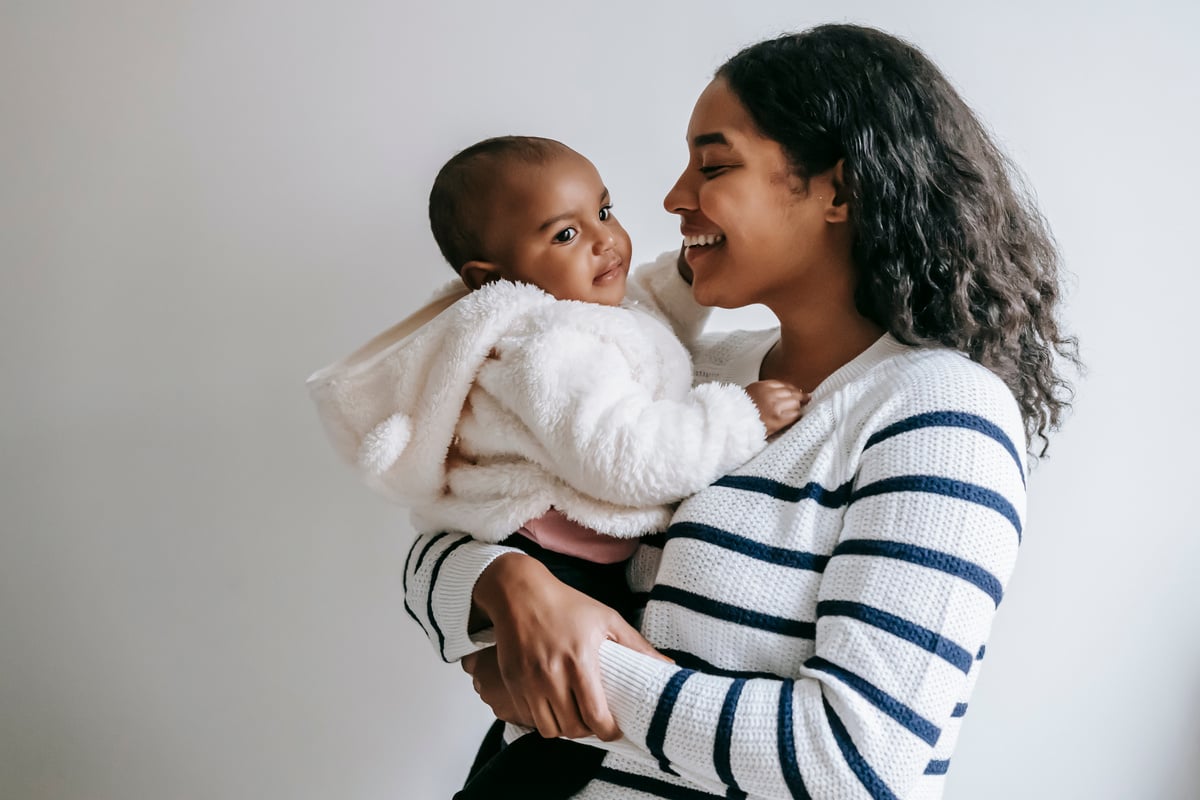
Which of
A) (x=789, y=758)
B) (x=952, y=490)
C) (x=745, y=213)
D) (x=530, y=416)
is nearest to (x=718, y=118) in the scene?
(x=745, y=213)

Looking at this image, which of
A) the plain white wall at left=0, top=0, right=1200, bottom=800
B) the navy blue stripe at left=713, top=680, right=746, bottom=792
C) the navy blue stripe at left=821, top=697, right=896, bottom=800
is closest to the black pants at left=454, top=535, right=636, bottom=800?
the navy blue stripe at left=713, top=680, right=746, bottom=792

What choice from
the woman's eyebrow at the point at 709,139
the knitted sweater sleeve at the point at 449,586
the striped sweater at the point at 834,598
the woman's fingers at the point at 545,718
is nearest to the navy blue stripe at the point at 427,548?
the knitted sweater sleeve at the point at 449,586

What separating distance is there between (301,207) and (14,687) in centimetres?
108

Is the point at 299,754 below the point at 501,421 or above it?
below

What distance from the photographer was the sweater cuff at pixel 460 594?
3.89 feet

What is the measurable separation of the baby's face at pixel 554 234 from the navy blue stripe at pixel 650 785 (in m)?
0.62

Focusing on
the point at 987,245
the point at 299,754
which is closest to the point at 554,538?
the point at 987,245

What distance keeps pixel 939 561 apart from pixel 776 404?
0.98 ft

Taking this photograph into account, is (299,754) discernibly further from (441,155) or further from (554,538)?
(441,155)

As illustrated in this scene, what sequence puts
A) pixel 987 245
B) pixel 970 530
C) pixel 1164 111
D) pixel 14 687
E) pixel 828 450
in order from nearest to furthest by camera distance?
pixel 970 530 < pixel 828 450 < pixel 987 245 < pixel 1164 111 < pixel 14 687

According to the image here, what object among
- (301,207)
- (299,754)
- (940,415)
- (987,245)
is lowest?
(299,754)

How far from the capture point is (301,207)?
1.74 meters

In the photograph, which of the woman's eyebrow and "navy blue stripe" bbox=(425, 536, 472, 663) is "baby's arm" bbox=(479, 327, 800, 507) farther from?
the woman's eyebrow

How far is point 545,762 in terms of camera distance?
1.18m
